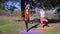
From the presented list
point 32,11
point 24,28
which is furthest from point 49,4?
point 24,28

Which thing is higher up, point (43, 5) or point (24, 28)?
point (43, 5)

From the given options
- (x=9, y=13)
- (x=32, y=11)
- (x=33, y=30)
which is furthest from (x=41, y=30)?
(x=9, y=13)

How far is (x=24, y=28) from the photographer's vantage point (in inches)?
157

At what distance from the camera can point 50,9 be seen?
157 inches

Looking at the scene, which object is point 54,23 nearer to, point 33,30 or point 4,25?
point 33,30

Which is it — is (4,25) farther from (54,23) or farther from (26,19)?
(54,23)

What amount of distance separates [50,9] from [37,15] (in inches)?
10.9

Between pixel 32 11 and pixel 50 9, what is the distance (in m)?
0.35

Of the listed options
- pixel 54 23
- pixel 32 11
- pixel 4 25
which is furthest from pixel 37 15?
pixel 4 25

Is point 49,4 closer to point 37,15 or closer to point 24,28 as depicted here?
point 37,15

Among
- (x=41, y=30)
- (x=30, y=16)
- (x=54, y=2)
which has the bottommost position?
(x=41, y=30)

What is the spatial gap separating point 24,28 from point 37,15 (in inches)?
13.9

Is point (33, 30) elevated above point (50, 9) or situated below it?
below

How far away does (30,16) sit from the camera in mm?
4008
